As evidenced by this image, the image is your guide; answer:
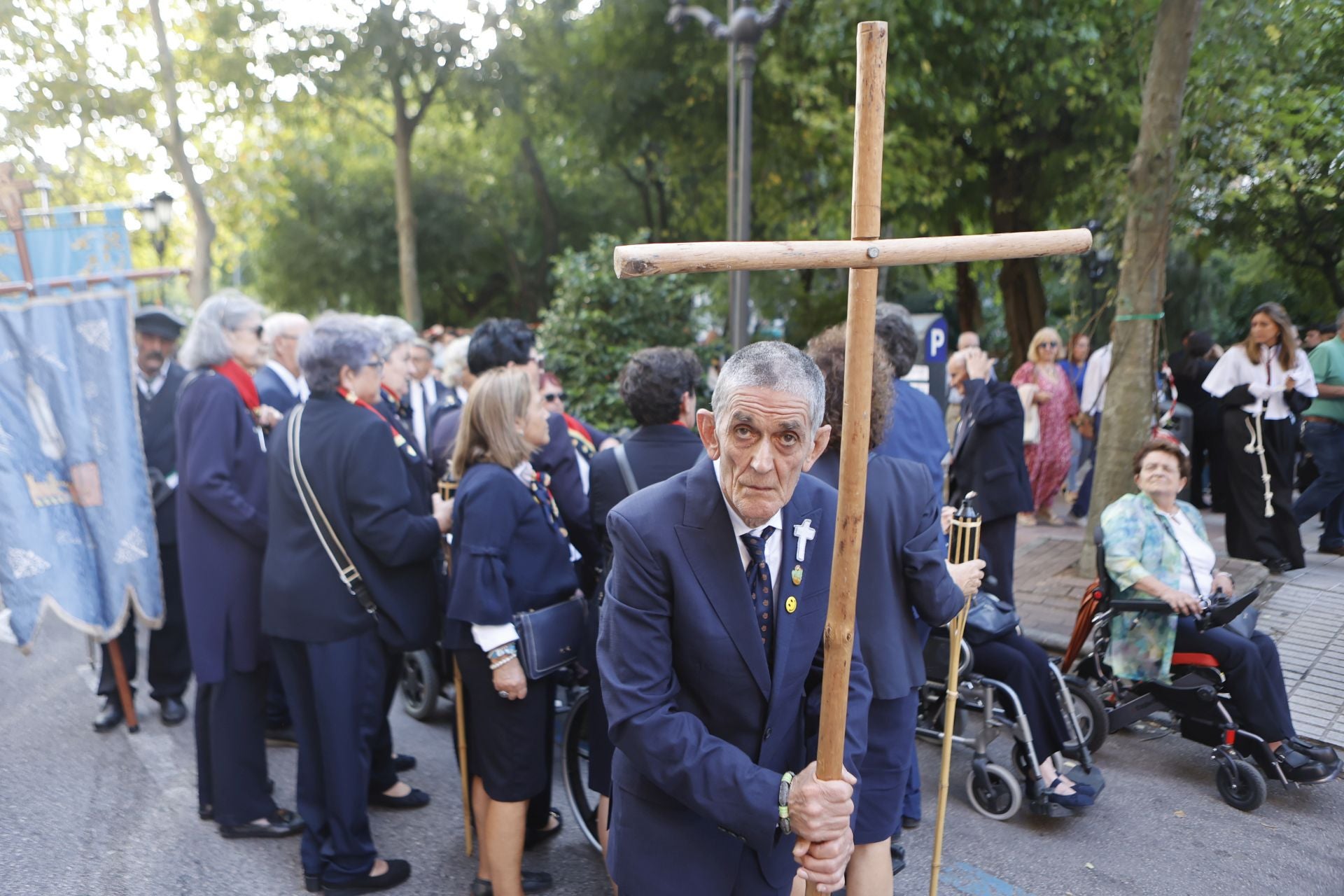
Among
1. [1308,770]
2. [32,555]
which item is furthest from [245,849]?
[1308,770]

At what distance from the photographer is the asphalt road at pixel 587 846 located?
143 inches

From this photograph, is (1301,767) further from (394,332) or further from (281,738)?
(281,738)

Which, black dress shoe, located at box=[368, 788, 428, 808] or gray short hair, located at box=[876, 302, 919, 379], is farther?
black dress shoe, located at box=[368, 788, 428, 808]

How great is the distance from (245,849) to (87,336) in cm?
255

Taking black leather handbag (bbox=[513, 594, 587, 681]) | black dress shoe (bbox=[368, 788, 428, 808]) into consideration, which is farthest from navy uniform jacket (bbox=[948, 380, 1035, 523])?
black dress shoe (bbox=[368, 788, 428, 808])

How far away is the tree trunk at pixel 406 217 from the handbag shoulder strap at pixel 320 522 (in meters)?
16.2

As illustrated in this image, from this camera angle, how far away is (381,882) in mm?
3594

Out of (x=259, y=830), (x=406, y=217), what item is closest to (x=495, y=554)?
Result: (x=259, y=830)

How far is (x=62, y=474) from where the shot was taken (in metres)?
4.62

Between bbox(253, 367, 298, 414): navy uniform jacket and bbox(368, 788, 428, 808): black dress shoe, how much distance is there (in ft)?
6.05

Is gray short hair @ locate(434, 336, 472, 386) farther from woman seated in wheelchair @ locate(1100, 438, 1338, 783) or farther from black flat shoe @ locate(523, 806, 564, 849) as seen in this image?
woman seated in wheelchair @ locate(1100, 438, 1338, 783)

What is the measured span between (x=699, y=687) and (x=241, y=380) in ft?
10.2

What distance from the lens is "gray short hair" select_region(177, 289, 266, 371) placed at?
13.4 feet

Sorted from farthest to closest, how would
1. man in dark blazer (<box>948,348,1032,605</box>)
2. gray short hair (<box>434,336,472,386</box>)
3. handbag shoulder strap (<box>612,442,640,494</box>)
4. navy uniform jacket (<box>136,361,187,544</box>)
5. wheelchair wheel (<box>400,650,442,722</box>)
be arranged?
gray short hair (<box>434,336,472,386</box>)
man in dark blazer (<box>948,348,1032,605</box>)
navy uniform jacket (<box>136,361,187,544</box>)
wheelchair wheel (<box>400,650,442,722</box>)
handbag shoulder strap (<box>612,442,640,494</box>)
